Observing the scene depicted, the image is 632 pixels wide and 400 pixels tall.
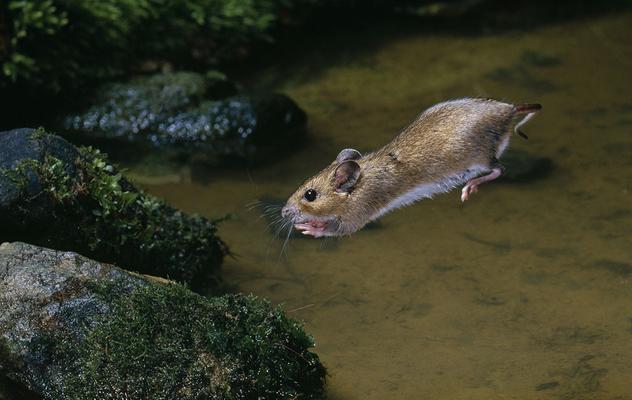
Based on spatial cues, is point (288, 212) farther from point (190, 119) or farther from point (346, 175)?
point (190, 119)

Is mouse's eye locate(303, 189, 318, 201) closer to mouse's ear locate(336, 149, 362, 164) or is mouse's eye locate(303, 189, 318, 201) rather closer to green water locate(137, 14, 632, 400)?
mouse's ear locate(336, 149, 362, 164)

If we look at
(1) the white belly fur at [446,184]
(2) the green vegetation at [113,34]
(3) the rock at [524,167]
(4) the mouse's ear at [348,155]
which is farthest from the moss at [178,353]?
(2) the green vegetation at [113,34]

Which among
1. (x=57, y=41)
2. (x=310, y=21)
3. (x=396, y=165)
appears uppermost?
(x=396, y=165)

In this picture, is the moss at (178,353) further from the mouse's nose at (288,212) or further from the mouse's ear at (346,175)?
the mouse's ear at (346,175)

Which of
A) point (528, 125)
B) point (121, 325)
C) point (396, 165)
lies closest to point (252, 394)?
point (121, 325)

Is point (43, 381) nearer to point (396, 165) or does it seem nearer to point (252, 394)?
point (252, 394)

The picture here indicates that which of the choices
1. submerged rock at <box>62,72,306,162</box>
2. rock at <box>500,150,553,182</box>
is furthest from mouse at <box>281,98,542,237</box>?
submerged rock at <box>62,72,306,162</box>

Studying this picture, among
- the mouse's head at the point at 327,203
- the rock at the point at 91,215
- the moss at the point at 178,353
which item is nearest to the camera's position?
the mouse's head at the point at 327,203
